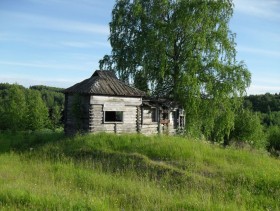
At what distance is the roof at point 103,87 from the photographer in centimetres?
2100

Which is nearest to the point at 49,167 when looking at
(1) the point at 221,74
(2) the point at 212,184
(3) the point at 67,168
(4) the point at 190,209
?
(3) the point at 67,168

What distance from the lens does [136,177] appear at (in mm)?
11766

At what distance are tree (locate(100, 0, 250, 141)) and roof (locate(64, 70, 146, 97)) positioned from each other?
11.8ft

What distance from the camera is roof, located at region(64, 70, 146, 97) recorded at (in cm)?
2100

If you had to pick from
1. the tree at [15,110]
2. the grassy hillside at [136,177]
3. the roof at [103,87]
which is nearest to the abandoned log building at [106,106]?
the roof at [103,87]

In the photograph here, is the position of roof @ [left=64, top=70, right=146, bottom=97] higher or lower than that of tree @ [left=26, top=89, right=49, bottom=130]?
higher

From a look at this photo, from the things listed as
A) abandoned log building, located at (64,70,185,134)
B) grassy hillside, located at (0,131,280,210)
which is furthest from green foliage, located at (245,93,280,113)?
grassy hillside, located at (0,131,280,210)

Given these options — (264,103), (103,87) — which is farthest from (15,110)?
(264,103)

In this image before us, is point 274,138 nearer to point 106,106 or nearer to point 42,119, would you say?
point 42,119

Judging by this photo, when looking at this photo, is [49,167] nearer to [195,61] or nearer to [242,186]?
[242,186]

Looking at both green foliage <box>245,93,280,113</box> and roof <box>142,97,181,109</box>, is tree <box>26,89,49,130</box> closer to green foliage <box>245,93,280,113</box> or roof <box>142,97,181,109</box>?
Answer: roof <box>142,97,181,109</box>

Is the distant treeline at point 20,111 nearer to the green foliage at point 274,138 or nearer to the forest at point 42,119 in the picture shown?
the forest at point 42,119

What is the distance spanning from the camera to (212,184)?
36.5ft

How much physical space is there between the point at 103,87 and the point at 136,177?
10.6 metres
